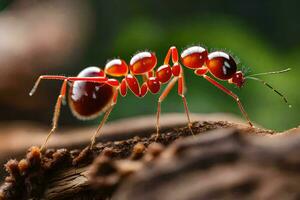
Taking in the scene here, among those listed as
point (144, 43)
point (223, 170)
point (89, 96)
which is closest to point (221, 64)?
point (89, 96)

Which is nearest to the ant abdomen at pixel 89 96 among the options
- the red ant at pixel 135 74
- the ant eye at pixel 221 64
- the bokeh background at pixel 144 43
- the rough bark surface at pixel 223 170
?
the red ant at pixel 135 74

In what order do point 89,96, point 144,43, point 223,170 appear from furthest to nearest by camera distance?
point 144,43 < point 89,96 < point 223,170

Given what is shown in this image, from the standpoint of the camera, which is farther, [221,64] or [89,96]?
[89,96]

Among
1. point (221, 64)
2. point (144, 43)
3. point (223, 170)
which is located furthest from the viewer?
point (144, 43)

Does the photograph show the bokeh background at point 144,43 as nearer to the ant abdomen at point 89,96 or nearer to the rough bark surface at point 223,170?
the ant abdomen at point 89,96

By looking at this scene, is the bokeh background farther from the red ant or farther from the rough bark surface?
the rough bark surface

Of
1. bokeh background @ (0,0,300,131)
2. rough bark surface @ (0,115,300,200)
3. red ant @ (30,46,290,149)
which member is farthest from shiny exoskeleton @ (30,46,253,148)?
bokeh background @ (0,0,300,131)

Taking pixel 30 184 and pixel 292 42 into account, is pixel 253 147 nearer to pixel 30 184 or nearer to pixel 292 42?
pixel 30 184

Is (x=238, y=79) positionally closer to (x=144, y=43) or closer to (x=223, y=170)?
(x=223, y=170)
